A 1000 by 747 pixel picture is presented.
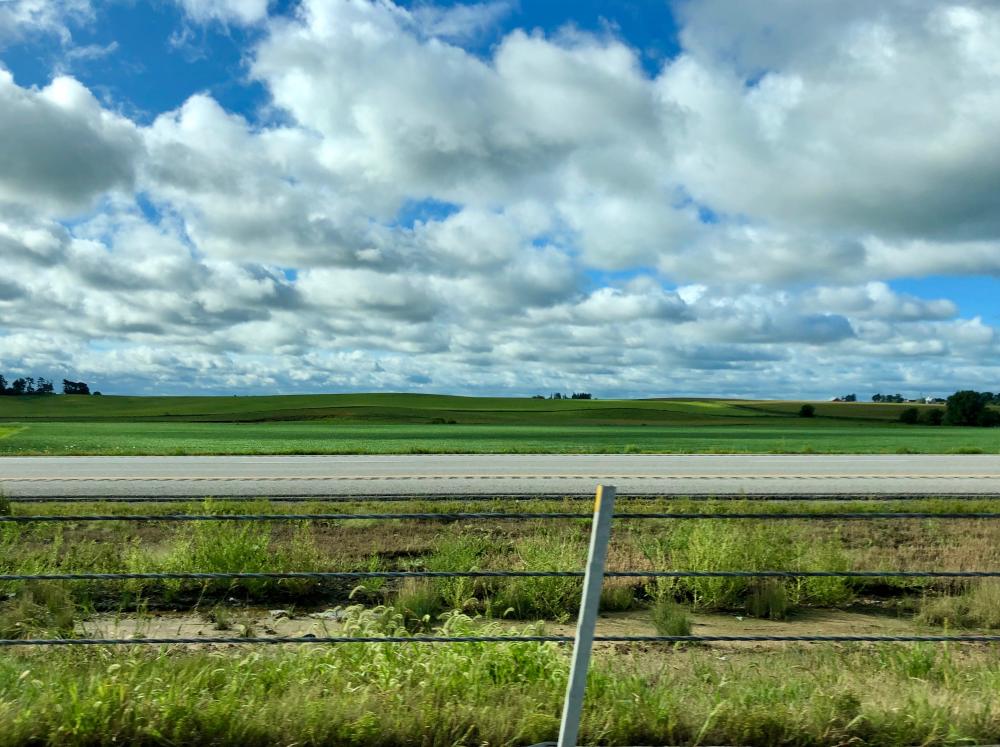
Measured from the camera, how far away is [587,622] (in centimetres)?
354

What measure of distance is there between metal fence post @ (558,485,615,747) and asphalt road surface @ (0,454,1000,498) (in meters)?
11.1

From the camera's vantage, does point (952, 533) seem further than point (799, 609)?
Yes

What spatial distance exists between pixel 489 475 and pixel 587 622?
1452 cm

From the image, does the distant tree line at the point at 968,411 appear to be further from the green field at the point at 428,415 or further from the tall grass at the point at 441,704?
the tall grass at the point at 441,704

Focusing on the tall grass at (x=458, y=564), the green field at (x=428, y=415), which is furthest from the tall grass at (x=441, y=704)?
the green field at (x=428, y=415)

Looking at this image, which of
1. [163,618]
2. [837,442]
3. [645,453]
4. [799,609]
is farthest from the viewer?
[837,442]

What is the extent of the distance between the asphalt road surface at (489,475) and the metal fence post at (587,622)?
11128 mm

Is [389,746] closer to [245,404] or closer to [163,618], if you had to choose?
[163,618]

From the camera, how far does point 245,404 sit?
90.5 metres

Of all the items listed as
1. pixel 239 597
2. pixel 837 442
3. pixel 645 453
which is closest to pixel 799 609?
pixel 239 597

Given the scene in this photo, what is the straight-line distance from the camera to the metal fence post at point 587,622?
137 inches

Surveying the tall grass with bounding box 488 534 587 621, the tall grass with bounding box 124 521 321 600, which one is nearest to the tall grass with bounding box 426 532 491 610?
the tall grass with bounding box 488 534 587 621

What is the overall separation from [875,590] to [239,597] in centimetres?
670

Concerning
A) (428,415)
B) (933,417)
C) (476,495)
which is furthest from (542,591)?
(933,417)
